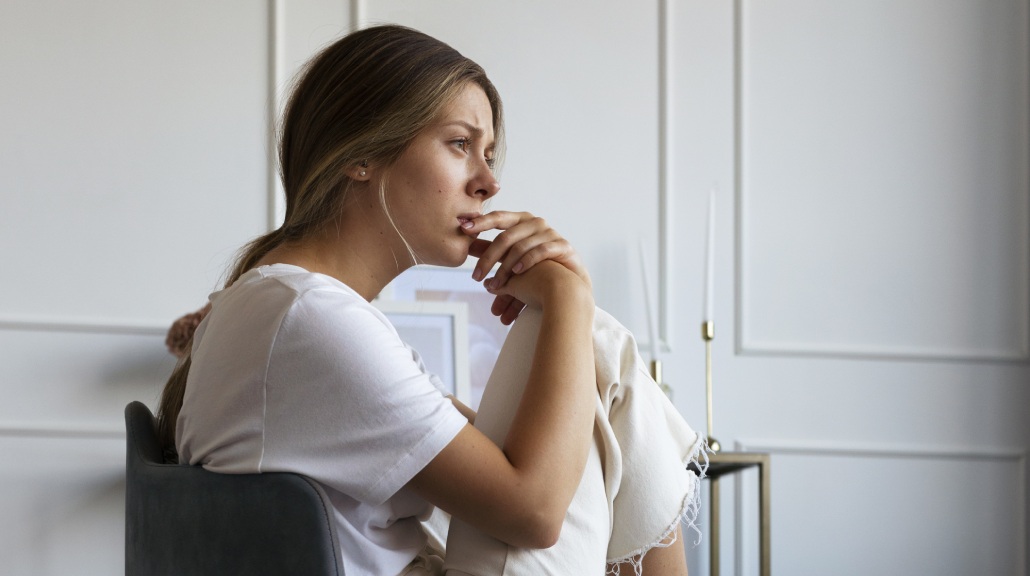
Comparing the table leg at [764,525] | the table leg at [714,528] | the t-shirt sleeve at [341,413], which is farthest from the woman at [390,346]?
the table leg at [714,528]

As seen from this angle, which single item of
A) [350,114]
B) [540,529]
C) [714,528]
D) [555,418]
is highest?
[350,114]

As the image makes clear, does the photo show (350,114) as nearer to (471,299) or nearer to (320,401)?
(320,401)

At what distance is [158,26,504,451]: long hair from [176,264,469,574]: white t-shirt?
24 cm

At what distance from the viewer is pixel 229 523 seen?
0.87 m

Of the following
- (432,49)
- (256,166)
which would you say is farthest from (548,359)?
(256,166)

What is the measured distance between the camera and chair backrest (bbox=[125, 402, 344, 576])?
2.73ft

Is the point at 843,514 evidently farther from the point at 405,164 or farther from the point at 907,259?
the point at 405,164

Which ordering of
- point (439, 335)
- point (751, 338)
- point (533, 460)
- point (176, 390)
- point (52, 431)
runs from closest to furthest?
point (533, 460) → point (176, 390) → point (52, 431) → point (439, 335) → point (751, 338)

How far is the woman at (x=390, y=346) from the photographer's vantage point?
0.93 metres

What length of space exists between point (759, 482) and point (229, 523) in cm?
177

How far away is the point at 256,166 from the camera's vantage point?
99.0 inches

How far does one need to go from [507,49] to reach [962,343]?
153cm

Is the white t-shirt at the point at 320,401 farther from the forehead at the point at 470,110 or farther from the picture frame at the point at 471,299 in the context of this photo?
the picture frame at the point at 471,299

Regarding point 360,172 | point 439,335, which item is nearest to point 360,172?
point 360,172
